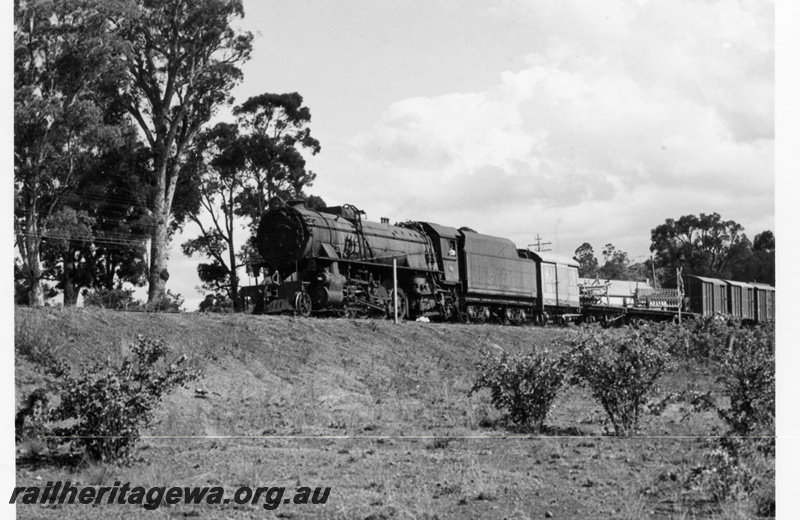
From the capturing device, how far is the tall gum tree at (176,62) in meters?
16.9

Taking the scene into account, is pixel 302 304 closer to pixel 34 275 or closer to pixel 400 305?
pixel 400 305

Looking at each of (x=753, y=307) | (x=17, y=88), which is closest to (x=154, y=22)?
(x=17, y=88)

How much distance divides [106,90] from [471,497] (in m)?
14.0

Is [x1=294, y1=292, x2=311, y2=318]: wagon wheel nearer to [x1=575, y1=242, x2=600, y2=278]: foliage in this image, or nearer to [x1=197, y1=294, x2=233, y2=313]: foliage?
[x1=197, y1=294, x2=233, y2=313]: foliage

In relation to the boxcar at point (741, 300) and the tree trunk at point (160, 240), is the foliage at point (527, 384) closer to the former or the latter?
the tree trunk at point (160, 240)

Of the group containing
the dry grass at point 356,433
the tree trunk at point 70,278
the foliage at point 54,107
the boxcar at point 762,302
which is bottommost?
the dry grass at point 356,433

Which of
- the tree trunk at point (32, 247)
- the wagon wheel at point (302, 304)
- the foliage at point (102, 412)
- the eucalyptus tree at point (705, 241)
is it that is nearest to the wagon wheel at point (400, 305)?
the wagon wheel at point (302, 304)

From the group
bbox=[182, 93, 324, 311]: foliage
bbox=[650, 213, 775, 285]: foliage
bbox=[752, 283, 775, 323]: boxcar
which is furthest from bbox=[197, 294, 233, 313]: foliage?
bbox=[752, 283, 775, 323]: boxcar

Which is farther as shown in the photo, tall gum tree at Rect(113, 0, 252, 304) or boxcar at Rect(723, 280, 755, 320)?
boxcar at Rect(723, 280, 755, 320)

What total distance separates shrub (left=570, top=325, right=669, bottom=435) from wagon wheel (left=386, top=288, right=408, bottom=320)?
34.7 ft

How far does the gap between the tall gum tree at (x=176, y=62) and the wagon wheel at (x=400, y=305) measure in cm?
591

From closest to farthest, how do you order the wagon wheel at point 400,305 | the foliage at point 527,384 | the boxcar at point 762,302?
the foliage at point 527,384
the wagon wheel at point 400,305
the boxcar at point 762,302

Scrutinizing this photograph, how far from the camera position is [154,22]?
17.8 metres

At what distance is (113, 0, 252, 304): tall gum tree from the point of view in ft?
55.4
